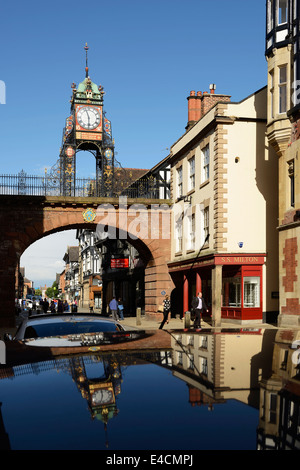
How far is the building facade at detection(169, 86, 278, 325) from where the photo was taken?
2642cm

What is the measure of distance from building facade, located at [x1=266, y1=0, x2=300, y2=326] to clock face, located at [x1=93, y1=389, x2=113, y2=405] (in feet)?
66.6

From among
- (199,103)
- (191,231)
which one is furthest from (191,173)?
(199,103)

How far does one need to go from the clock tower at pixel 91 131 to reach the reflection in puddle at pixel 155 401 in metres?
32.4

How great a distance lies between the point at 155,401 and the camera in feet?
7.21

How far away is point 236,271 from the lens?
1064 inches

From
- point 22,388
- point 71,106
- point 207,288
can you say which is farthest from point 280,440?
point 71,106

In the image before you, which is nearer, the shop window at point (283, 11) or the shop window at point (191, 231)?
the shop window at point (283, 11)

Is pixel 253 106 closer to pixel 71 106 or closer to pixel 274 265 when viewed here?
pixel 274 265

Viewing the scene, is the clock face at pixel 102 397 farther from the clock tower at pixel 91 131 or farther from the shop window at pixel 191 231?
the clock tower at pixel 91 131

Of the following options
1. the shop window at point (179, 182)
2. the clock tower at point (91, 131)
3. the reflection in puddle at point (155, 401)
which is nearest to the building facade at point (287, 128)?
the shop window at point (179, 182)

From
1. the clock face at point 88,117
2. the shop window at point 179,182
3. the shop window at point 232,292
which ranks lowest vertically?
the shop window at point 232,292

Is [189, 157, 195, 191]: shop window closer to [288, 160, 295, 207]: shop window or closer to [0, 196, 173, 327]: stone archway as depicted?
[0, 196, 173, 327]: stone archway

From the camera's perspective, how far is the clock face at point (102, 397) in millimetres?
2176
